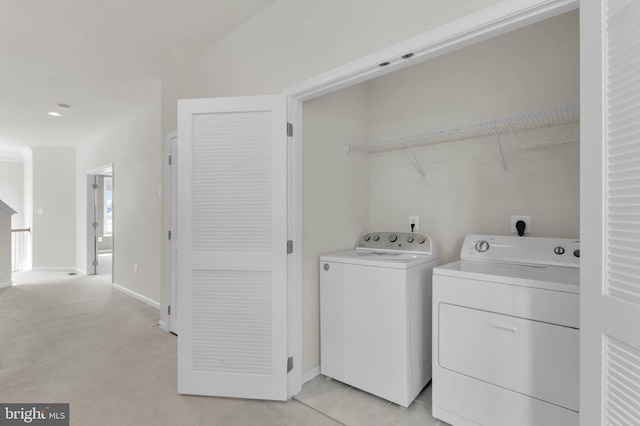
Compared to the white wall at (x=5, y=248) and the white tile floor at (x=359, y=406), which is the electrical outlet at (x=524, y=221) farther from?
the white wall at (x=5, y=248)

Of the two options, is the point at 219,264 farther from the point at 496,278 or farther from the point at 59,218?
the point at 59,218

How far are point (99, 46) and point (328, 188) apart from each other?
234 cm

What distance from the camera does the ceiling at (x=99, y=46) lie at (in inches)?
88.3

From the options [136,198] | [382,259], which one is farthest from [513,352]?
[136,198]

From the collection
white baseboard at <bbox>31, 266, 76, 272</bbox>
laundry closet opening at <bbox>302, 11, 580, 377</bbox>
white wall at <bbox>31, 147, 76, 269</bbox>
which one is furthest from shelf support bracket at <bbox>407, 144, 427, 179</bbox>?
white baseboard at <bbox>31, 266, 76, 272</bbox>

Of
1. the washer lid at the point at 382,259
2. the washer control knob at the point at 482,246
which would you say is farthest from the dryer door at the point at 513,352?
the washer control knob at the point at 482,246

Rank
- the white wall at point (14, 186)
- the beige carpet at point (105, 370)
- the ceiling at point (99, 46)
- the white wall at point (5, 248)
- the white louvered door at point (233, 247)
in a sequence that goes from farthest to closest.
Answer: the white wall at point (14, 186), the white wall at point (5, 248), the ceiling at point (99, 46), the white louvered door at point (233, 247), the beige carpet at point (105, 370)

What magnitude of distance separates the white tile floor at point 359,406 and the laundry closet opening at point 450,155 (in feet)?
0.71

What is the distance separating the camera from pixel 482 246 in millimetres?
2135

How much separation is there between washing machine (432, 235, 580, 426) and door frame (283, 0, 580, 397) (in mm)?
878
